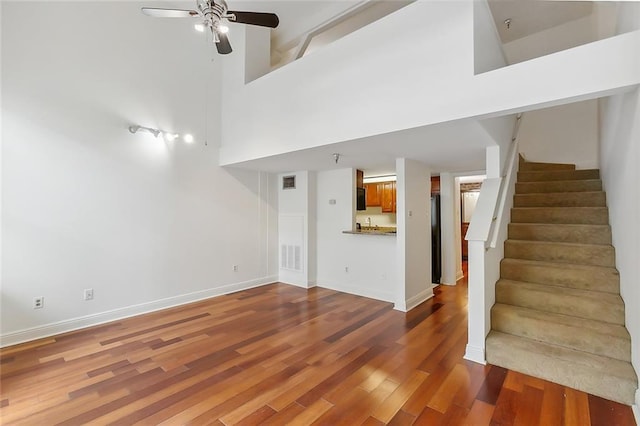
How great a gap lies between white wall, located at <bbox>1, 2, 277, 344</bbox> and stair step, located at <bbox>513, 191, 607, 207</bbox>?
4585mm

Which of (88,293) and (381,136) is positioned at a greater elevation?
(381,136)

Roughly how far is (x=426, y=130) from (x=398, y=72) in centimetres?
63

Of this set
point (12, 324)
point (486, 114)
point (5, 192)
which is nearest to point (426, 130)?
point (486, 114)

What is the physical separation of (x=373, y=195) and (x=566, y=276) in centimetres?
474

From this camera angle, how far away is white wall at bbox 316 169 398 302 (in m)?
4.69

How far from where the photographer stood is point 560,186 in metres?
4.02

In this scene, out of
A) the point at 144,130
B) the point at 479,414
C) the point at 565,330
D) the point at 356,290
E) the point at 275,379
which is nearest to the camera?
the point at 479,414

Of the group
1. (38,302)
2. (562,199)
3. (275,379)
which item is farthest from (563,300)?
(38,302)

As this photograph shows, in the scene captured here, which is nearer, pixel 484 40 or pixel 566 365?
pixel 566 365

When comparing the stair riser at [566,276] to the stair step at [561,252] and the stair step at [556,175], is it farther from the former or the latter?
the stair step at [556,175]

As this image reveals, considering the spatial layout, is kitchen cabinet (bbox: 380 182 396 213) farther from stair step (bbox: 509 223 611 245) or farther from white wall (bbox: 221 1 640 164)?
white wall (bbox: 221 1 640 164)

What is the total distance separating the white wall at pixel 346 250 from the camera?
4.69 m

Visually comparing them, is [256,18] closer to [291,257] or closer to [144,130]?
[144,130]

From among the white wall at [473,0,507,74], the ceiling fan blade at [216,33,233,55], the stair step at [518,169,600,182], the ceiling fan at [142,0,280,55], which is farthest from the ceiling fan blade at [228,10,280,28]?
the stair step at [518,169,600,182]
